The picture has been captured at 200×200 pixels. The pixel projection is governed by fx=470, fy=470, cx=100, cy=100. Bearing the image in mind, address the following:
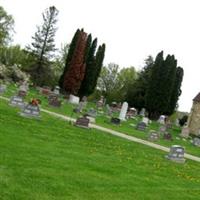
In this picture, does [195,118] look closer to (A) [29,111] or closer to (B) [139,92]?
(B) [139,92]

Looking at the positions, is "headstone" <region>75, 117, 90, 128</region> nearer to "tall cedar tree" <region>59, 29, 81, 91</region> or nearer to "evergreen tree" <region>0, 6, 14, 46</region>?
"tall cedar tree" <region>59, 29, 81, 91</region>

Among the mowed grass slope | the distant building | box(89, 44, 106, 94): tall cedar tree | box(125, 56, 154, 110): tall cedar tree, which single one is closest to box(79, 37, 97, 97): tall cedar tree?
box(89, 44, 106, 94): tall cedar tree

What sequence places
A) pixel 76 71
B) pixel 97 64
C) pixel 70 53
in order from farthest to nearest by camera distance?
pixel 97 64
pixel 70 53
pixel 76 71

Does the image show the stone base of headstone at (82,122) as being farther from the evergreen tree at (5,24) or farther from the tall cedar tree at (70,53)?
the evergreen tree at (5,24)

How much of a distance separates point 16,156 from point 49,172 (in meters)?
1.31

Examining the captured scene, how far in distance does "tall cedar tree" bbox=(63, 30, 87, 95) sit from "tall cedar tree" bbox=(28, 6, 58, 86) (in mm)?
7474

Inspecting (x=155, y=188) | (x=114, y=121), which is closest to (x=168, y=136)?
(x=114, y=121)

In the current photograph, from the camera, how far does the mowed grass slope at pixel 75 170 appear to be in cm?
1000

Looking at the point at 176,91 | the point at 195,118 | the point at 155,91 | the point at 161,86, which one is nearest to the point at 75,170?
the point at 155,91

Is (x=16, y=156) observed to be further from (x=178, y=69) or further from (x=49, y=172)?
(x=178, y=69)

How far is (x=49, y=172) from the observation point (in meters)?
11.3

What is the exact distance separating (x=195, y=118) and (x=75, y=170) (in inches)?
1859

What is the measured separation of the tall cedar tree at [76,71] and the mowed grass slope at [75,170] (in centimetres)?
3405

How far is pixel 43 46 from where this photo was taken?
6244 cm
